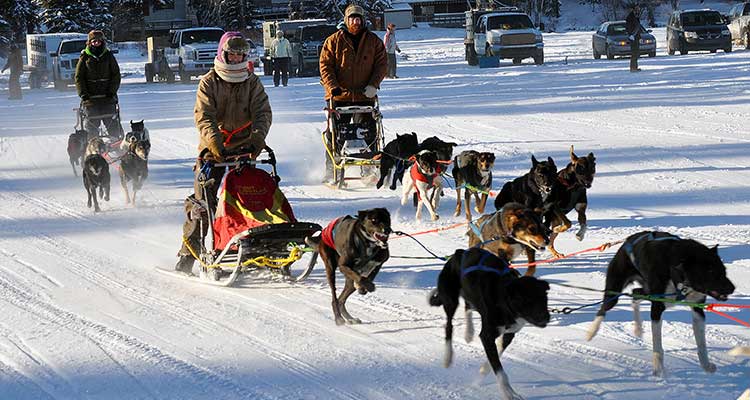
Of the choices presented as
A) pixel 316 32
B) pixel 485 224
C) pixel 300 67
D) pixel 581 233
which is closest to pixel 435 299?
pixel 485 224

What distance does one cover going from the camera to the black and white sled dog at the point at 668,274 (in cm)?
400

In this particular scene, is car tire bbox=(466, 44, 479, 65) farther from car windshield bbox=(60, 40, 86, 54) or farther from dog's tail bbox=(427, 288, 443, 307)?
dog's tail bbox=(427, 288, 443, 307)

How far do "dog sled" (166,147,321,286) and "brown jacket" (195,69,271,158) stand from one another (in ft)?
0.81

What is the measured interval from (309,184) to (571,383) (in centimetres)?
629

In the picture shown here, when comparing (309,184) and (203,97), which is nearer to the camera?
(203,97)

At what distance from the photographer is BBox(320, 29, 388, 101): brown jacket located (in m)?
9.58

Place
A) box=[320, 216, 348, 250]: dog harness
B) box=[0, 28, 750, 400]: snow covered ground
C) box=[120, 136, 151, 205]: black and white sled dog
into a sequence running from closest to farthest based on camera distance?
1. box=[0, 28, 750, 400]: snow covered ground
2. box=[320, 216, 348, 250]: dog harness
3. box=[120, 136, 151, 205]: black and white sled dog

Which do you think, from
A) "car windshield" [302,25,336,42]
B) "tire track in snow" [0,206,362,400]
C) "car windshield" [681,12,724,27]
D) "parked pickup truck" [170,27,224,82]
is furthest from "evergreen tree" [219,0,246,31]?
"tire track in snow" [0,206,362,400]

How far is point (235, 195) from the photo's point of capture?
6.32 m

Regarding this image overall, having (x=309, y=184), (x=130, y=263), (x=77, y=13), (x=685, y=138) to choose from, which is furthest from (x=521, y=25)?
(x=77, y=13)

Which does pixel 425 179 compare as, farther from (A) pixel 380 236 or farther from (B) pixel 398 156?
(A) pixel 380 236

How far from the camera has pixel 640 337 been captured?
4973 mm

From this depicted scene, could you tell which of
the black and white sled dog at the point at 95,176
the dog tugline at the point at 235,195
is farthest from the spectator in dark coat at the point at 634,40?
the dog tugline at the point at 235,195

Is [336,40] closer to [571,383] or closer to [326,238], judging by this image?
[326,238]
